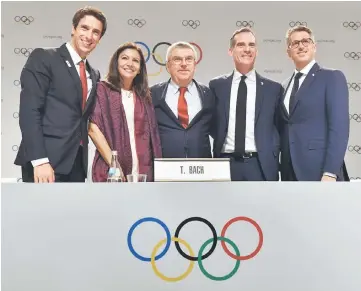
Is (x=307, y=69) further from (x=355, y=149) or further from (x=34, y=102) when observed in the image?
(x=355, y=149)

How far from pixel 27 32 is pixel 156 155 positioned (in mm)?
2428

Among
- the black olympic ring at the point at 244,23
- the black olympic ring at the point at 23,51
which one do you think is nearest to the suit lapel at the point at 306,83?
the black olympic ring at the point at 244,23

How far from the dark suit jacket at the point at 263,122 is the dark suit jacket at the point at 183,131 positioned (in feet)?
0.22

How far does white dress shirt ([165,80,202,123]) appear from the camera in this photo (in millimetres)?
3297

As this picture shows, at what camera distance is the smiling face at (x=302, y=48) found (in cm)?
338

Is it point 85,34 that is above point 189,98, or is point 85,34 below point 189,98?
above

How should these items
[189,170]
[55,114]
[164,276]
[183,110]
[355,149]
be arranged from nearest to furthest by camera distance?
1. [164,276]
2. [189,170]
3. [55,114]
4. [183,110]
5. [355,149]

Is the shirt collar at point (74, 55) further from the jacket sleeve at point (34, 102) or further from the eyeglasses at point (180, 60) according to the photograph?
the eyeglasses at point (180, 60)

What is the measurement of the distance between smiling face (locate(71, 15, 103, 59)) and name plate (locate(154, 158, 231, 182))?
1005mm

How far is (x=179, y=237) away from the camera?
93.5 inches

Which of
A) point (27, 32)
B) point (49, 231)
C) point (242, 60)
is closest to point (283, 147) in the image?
point (242, 60)

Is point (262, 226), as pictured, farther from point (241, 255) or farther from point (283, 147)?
point (283, 147)

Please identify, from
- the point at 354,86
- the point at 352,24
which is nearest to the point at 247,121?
the point at 354,86

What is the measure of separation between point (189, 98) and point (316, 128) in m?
0.77
